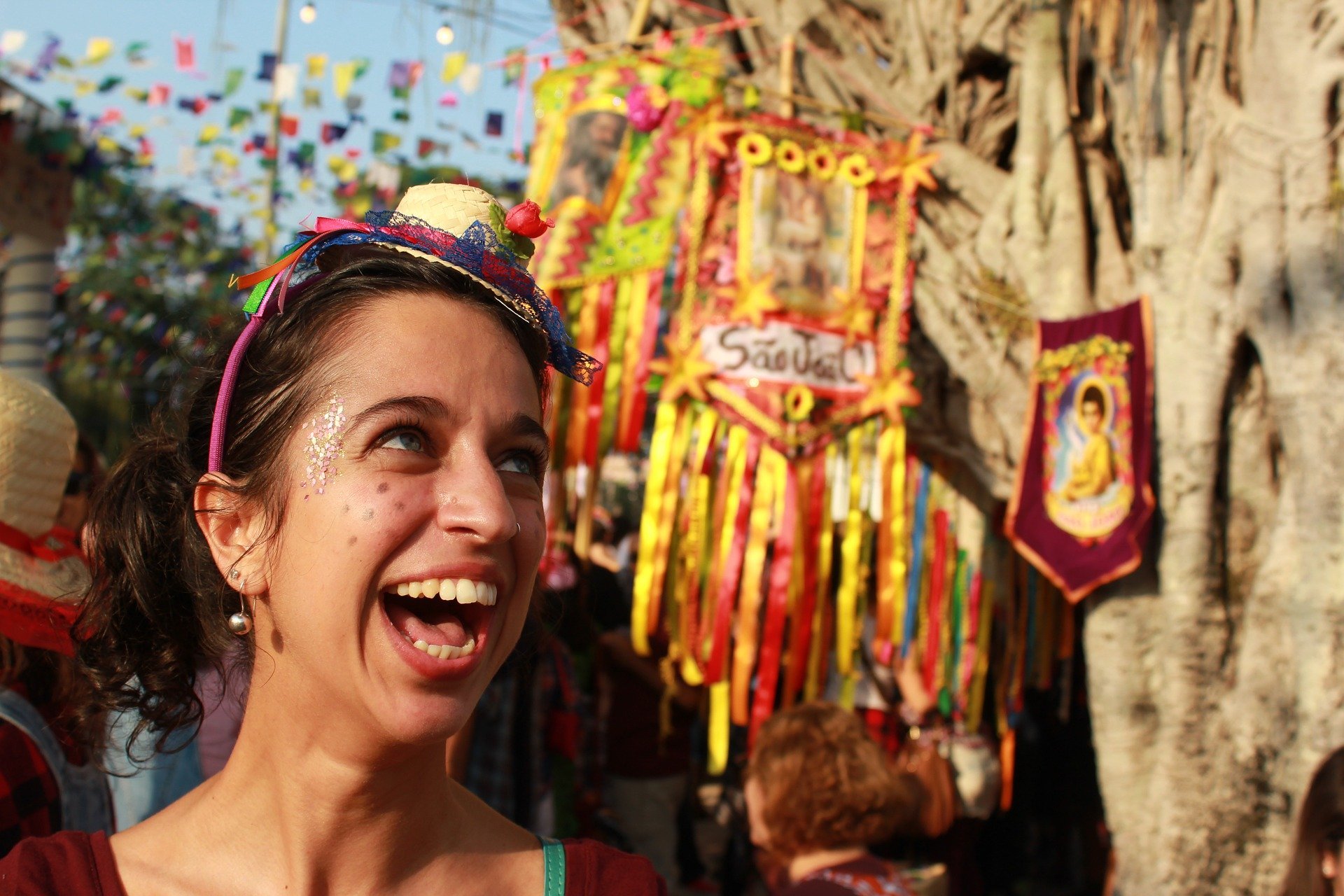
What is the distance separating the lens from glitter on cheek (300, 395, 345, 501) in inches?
41.3

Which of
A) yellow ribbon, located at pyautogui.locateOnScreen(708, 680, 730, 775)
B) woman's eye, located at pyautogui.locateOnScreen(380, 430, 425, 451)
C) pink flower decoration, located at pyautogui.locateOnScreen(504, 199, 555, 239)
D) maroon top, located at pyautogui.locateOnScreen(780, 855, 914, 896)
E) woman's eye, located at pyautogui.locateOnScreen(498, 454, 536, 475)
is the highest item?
pink flower decoration, located at pyautogui.locateOnScreen(504, 199, 555, 239)

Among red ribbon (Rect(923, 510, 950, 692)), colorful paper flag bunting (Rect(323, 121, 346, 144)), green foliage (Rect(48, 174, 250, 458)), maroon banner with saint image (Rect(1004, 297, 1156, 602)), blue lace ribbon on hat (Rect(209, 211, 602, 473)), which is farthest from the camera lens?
green foliage (Rect(48, 174, 250, 458))

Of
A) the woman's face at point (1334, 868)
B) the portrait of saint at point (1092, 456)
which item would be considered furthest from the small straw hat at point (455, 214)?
the portrait of saint at point (1092, 456)

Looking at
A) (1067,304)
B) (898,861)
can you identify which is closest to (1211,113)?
(1067,304)

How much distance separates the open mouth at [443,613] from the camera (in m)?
1.03

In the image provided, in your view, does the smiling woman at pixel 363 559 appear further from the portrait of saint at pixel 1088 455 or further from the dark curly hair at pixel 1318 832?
the portrait of saint at pixel 1088 455

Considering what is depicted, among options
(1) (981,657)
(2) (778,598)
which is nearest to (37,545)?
(2) (778,598)

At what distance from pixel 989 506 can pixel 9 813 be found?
366 cm

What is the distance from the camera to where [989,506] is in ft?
14.4

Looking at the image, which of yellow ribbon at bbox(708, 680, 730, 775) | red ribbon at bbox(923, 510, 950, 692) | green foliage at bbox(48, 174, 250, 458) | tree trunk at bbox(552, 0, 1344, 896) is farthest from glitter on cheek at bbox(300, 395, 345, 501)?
green foliage at bbox(48, 174, 250, 458)

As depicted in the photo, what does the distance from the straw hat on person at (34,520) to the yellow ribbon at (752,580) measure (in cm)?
209

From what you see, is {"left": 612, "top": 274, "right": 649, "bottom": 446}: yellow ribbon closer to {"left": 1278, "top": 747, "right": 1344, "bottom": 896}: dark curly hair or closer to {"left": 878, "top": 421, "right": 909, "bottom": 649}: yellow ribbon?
{"left": 878, "top": 421, "right": 909, "bottom": 649}: yellow ribbon

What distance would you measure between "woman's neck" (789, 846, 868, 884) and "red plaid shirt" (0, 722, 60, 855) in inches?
60.7

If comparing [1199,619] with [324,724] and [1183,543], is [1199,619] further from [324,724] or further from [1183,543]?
[324,724]
